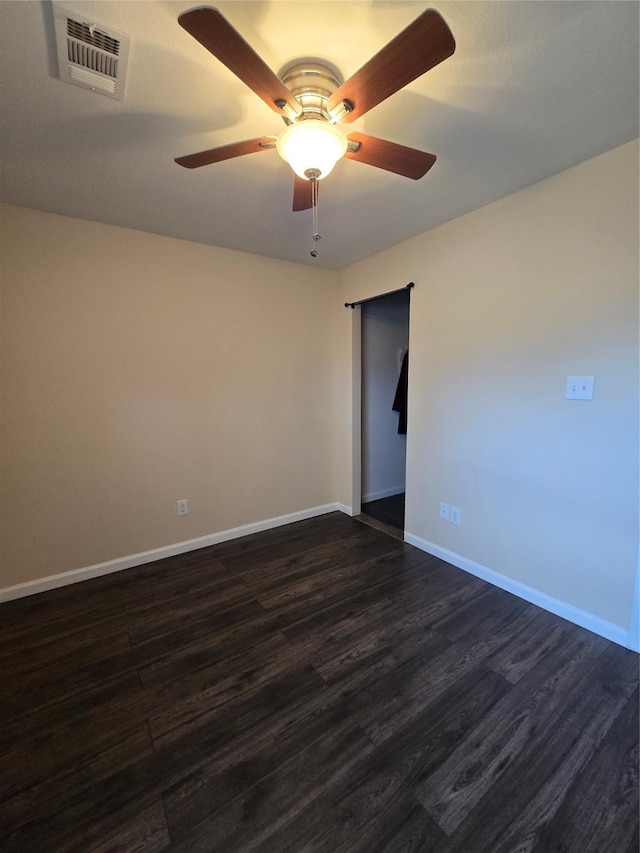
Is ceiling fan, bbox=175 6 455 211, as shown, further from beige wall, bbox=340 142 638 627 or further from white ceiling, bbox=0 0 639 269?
beige wall, bbox=340 142 638 627

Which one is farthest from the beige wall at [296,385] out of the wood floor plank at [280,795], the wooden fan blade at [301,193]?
the wood floor plank at [280,795]

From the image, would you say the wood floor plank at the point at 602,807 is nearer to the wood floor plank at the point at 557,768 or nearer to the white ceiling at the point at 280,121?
the wood floor plank at the point at 557,768

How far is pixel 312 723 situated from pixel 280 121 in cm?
256

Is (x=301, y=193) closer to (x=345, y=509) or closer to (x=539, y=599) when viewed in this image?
(x=539, y=599)

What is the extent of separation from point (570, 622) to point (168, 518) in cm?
282

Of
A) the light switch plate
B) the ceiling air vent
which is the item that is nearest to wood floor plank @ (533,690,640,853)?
the light switch plate

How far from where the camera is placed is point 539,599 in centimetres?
210

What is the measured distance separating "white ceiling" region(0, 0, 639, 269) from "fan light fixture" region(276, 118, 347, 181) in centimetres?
27

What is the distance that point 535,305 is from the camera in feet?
6.63

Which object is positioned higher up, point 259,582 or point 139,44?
point 139,44

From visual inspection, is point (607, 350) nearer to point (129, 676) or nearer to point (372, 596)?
point (372, 596)

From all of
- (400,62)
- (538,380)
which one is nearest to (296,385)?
(538,380)

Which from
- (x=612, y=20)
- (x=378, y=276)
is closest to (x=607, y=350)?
(x=612, y=20)

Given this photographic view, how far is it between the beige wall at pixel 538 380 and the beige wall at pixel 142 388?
4.09ft
